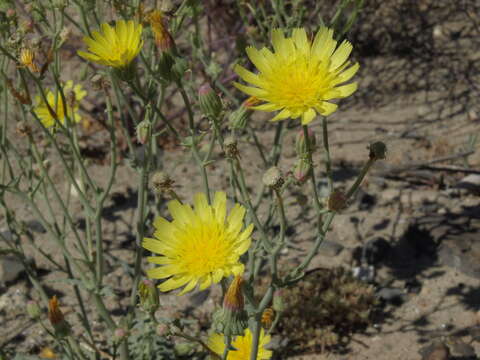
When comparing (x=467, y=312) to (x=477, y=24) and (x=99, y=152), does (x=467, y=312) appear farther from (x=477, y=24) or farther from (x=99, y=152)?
(x=477, y=24)

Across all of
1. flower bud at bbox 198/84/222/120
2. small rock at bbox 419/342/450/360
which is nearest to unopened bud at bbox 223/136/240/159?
flower bud at bbox 198/84/222/120

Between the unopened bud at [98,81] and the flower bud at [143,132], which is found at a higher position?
the unopened bud at [98,81]

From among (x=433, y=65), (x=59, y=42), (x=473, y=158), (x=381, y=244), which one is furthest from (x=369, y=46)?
(x=59, y=42)

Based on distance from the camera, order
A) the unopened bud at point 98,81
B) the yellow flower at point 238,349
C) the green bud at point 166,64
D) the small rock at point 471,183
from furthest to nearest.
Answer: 1. the small rock at point 471,183
2. the unopened bud at point 98,81
3. the yellow flower at point 238,349
4. the green bud at point 166,64

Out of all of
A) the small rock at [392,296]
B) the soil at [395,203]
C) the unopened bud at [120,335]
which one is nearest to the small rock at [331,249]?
the soil at [395,203]

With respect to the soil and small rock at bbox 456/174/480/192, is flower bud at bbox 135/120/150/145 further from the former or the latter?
small rock at bbox 456/174/480/192

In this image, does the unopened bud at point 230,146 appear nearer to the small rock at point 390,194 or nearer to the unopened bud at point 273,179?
the unopened bud at point 273,179
